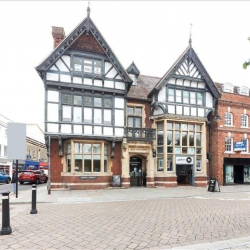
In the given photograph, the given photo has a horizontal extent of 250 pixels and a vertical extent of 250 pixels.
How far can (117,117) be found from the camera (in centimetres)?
2003

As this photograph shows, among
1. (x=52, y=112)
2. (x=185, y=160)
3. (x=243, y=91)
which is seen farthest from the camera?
(x=243, y=91)

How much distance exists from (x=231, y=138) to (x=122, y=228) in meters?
21.0

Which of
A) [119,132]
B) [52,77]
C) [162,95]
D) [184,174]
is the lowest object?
[184,174]

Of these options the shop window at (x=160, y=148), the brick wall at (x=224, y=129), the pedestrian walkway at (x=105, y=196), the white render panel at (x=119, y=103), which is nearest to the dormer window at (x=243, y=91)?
the brick wall at (x=224, y=129)

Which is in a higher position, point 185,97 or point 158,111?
point 185,97

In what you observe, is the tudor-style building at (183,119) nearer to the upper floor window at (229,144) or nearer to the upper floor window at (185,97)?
the upper floor window at (185,97)

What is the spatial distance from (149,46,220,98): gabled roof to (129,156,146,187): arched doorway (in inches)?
243

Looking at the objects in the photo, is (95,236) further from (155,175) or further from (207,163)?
(207,163)

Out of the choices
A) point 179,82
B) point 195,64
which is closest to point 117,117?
point 179,82

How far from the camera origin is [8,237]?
6594 millimetres

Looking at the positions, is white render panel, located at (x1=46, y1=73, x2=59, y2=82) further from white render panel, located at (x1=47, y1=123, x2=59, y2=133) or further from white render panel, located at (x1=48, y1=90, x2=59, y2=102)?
white render panel, located at (x1=47, y1=123, x2=59, y2=133)

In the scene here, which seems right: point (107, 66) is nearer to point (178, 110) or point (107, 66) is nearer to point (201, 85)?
point (178, 110)

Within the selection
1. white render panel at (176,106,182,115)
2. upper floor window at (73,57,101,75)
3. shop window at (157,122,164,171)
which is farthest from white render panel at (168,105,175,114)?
upper floor window at (73,57,101,75)

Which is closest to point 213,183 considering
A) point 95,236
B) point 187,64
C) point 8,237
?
point 187,64
